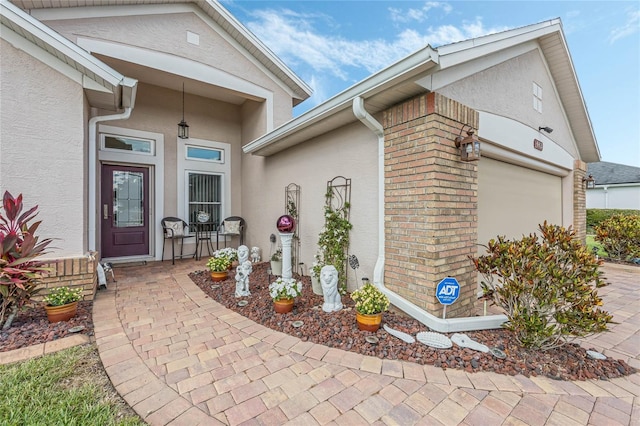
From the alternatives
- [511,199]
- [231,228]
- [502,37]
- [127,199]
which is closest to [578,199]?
[511,199]

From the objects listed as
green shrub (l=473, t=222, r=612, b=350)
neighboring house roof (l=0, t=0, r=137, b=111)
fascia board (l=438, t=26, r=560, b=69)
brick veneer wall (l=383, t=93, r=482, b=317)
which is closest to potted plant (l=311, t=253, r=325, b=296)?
brick veneer wall (l=383, t=93, r=482, b=317)

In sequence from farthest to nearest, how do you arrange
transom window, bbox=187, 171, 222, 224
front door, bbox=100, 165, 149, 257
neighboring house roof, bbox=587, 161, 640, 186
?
1. neighboring house roof, bbox=587, 161, 640, 186
2. transom window, bbox=187, 171, 222, 224
3. front door, bbox=100, 165, 149, 257

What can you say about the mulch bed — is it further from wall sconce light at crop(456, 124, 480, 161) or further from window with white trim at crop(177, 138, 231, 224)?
window with white trim at crop(177, 138, 231, 224)

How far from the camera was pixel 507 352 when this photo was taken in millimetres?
2559

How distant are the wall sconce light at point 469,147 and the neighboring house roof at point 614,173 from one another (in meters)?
21.2

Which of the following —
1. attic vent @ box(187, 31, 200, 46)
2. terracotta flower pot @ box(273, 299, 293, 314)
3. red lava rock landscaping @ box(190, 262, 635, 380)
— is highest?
attic vent @ box(187, 31, 200, 46)

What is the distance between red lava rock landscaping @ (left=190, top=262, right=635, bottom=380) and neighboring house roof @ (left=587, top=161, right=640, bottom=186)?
70.2 feet

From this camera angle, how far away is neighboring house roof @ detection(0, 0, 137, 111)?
3459 mm

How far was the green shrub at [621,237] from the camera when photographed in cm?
649

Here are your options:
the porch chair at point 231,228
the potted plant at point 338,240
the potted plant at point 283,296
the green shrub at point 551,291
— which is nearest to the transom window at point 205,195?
the porch chair at point 231,228

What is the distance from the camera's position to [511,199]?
4.72m

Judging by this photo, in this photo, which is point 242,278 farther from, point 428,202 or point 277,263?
point 428,202

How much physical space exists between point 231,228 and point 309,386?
567cm

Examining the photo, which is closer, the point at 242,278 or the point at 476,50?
the point at 476,50
